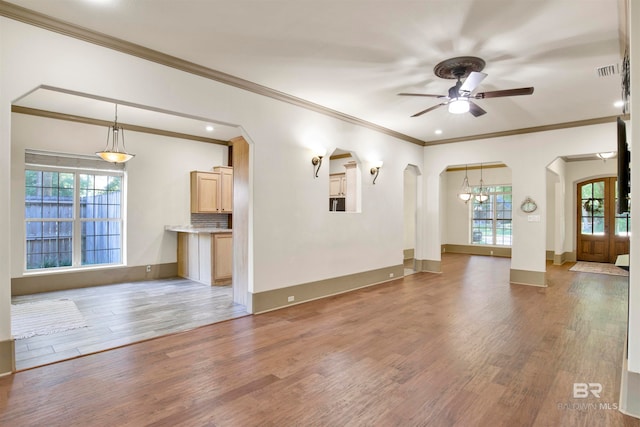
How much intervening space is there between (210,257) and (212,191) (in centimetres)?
185

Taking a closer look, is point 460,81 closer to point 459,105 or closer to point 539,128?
point 459,105

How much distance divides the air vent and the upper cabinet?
6494 millimetres

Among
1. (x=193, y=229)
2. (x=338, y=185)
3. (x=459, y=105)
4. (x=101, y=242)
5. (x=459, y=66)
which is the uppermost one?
(x=459, y=66)

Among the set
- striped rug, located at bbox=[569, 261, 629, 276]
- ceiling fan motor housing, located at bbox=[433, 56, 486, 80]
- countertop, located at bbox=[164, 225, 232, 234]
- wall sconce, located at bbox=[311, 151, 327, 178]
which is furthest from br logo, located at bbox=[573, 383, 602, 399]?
striped rug, located at bbox=[569, 261, 629, 276]

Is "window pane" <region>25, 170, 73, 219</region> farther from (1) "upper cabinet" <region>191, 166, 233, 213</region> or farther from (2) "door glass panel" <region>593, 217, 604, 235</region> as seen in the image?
(2) "door glass panel" <region>593, 217, 604, 235</region>

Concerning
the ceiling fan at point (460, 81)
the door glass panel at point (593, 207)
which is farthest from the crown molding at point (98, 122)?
the door glass panel at point (593, 207)

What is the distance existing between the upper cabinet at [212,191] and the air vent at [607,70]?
649 cm

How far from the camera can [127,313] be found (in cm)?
448

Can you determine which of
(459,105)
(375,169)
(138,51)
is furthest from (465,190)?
(138,51)

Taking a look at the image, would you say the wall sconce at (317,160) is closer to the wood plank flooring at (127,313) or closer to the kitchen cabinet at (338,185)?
the wood plank flooring at (127,313)

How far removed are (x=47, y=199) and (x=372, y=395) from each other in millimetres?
6283

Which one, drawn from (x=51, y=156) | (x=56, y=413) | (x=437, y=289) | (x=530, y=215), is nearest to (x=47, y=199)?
(x=51, y=156)

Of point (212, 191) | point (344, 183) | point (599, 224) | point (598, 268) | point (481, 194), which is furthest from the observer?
point (481, 194)

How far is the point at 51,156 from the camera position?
19.1 ft
